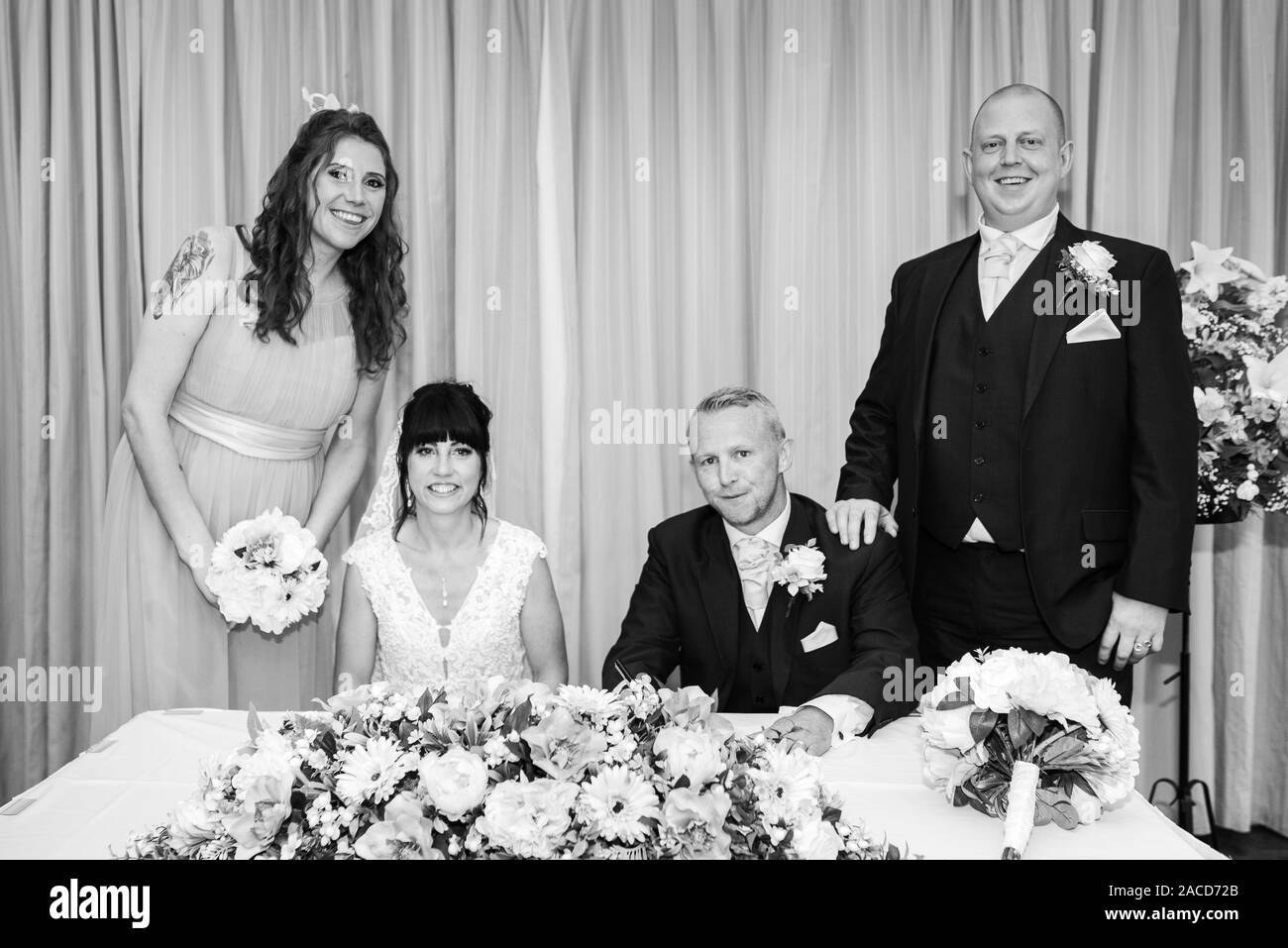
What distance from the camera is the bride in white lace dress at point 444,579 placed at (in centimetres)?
287

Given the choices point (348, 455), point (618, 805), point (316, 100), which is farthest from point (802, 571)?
point (316, 100)

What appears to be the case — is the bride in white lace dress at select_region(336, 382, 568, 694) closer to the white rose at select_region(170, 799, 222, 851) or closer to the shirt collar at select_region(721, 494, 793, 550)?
the shirt collar at select_region(721, 494, 793, 550)

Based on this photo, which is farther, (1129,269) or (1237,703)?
(1237,703)

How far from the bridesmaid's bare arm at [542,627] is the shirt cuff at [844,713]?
106 centimetres

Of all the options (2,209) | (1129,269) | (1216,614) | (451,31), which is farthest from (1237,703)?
(2,209)

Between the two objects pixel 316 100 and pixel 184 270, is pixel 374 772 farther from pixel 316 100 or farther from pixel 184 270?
pixel 316 100

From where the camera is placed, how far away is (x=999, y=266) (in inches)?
108

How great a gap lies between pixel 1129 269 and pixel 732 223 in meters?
1.50

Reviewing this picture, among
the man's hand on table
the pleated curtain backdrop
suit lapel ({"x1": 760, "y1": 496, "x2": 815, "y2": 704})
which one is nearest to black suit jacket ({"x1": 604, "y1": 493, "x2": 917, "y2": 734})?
suit lapel ({"x1": 760, "y1": 496, "x2": 815, "y2": 704})

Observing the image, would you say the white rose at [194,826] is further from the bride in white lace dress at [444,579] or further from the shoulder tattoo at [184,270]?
the shoulder tattoo at [184,270]

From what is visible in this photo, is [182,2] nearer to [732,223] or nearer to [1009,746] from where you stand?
[732,223]

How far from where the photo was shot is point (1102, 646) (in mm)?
2574

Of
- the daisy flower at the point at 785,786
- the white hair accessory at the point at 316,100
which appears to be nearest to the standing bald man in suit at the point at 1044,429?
the daisy flower at the point at 785,786

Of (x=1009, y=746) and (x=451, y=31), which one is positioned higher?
(x=451, y=31)
